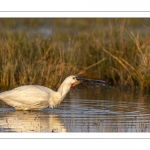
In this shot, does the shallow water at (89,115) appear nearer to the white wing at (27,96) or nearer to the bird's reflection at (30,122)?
the bird's reflection at (30,122)

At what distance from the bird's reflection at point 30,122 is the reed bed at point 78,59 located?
221 cm

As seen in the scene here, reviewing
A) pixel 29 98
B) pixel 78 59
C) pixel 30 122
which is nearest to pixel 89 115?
pixel 30 122

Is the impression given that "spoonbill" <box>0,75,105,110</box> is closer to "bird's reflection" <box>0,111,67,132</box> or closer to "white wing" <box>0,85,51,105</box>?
"white wing" <box>0,85,51,105</box>

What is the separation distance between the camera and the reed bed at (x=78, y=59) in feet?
46.2

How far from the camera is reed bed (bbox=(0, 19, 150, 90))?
14070mm

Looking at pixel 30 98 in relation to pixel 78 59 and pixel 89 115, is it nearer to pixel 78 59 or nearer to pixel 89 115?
pixel 89 115

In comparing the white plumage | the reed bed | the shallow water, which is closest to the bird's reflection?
the shallow water

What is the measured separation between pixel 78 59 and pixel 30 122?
16.0 ft

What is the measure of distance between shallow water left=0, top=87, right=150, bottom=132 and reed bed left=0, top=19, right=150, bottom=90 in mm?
660

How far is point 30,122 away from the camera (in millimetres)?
10680

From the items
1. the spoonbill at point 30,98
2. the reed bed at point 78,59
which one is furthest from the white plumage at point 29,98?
the reed bed at point 78,59

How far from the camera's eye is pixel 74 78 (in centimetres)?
1234
